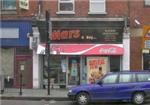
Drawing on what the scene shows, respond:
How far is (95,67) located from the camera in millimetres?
30094

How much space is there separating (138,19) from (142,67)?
2926mm

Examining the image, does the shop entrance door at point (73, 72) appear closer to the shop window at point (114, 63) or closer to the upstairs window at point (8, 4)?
the shop window at point (114, 63)

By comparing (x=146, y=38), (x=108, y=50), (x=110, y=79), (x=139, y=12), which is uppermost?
(x=139, y=12)

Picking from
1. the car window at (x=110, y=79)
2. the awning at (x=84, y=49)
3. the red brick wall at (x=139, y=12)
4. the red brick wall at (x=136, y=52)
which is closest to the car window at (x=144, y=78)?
→ the car window at (x=110, y=79)

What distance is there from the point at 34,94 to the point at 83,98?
4972mm

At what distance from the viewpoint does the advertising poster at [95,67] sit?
98.7ft

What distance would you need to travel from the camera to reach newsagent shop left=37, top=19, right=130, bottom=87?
29.6 m

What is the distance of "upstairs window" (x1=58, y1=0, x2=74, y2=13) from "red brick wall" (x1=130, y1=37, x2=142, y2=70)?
4.22 meters

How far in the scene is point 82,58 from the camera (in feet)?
99.2

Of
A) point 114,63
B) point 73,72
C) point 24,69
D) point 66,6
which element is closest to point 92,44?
point 114,63

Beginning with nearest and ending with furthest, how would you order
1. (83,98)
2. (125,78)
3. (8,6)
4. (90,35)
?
(83,98)
(125,78)
(90,35)
(8,6)

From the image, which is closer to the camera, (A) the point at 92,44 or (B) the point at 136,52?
(A) the point at 92,44

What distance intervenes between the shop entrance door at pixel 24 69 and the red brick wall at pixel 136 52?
20.5 feet

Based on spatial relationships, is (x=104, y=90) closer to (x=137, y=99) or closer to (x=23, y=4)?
(x=137, y=99)
